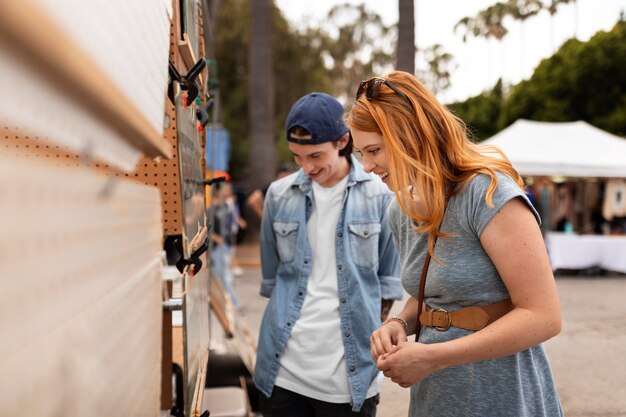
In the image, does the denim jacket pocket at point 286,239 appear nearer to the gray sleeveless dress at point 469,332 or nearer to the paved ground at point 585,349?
the gray sleeveless dress at point 469,332

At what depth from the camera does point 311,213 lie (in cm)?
254

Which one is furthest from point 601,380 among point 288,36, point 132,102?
point 288,36

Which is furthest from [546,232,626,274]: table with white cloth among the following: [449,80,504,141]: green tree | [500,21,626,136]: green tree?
[449,80,504,141]: green tree

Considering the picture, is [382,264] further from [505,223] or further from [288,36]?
[288,36]

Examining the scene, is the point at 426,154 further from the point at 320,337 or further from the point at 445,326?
the point at 320,337

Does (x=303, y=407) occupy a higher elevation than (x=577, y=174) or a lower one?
lower

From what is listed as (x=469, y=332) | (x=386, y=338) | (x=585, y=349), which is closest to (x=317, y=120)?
(x=386, y=338)

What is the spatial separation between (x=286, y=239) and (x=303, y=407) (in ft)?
2.20

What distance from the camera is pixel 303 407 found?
2385 mm

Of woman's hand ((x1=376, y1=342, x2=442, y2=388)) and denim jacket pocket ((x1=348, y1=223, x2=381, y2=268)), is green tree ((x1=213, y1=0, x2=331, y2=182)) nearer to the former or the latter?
denim jacket pocket ((x1=348, y1=223, x2=381, y2=268))

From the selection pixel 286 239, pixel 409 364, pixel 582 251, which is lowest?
pixel 582 251

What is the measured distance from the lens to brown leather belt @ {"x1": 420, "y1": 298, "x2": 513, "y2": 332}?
152 centimetres

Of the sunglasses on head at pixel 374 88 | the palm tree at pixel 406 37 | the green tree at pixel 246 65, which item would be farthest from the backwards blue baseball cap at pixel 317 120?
the green tree at pixel 246 65

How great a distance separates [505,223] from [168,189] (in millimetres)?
1061
